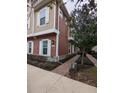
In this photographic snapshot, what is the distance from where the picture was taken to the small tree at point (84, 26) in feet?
4.66

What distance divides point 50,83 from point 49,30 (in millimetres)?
479

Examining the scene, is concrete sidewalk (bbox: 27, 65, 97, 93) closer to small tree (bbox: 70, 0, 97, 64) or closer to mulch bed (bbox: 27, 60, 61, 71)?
mulch bed (bbox: 27, 60, 61, 71)

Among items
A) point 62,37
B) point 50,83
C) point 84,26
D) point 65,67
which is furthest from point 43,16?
point 50,83

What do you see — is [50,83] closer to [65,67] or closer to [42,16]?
[65,67]

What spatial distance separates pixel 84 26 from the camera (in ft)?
4.78

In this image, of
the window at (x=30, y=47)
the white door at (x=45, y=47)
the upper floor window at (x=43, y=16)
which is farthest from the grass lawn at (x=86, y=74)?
the upper floor window at (x=43, y=16)

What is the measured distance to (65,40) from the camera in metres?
1.49

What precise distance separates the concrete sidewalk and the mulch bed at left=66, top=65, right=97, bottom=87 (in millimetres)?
34

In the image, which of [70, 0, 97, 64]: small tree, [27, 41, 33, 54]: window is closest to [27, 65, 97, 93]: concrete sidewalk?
[27, 41, 33, 54]: window

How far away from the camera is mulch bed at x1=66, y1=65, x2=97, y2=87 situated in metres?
1.39
